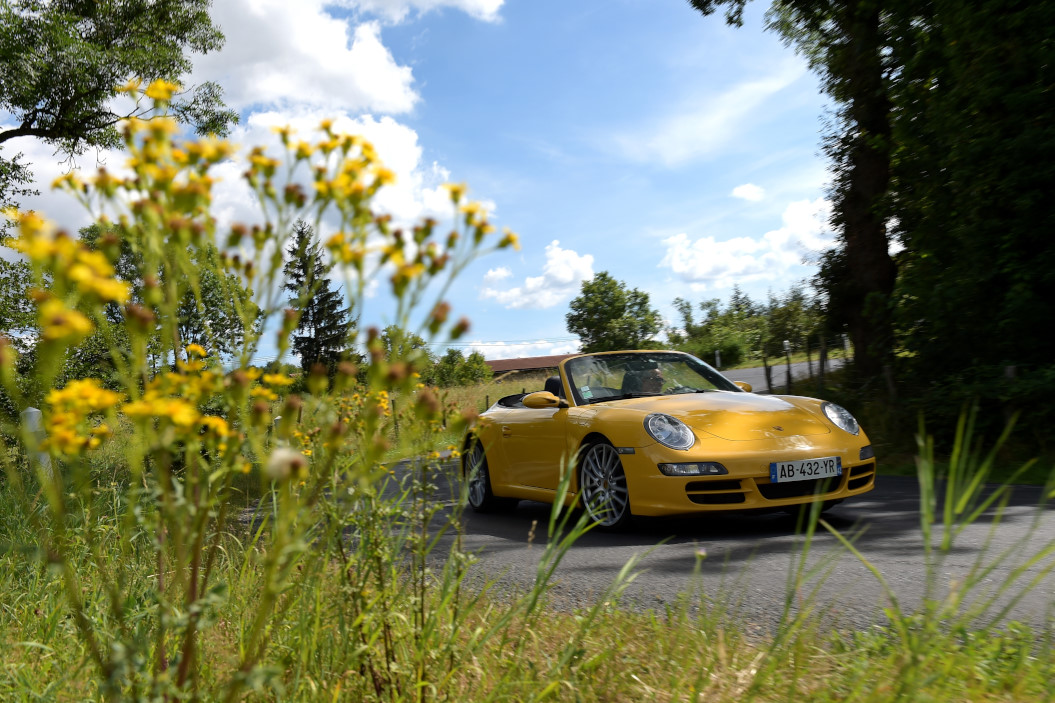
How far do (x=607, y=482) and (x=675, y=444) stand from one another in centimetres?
64

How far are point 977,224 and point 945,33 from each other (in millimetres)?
2638

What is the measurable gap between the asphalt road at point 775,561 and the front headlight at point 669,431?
0.63 metres

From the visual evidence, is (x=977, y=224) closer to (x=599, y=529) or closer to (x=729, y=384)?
(x=729, y=384)

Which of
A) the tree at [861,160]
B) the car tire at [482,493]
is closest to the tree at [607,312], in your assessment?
the tree at [861,160]

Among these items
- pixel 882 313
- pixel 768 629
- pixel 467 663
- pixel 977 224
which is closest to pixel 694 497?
pixel 768 629

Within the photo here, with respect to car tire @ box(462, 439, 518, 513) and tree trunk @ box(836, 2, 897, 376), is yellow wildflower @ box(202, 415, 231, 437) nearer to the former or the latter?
car tire @ box(462, 439, 518, 513)

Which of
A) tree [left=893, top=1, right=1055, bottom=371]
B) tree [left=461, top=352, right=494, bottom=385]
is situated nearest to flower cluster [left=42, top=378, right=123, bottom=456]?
tree [left=461, top=352, right=494, bottom=385]

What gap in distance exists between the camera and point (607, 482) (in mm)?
5730

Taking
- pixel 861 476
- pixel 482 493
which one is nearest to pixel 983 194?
pixel 861 476

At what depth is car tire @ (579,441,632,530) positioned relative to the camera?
18.5 ft

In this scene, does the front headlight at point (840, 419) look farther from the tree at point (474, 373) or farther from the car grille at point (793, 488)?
the tree at point (474, 373)

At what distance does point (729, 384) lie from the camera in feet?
22.8

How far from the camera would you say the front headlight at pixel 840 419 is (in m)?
5.77

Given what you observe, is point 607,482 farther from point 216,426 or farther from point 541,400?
point 216,426
